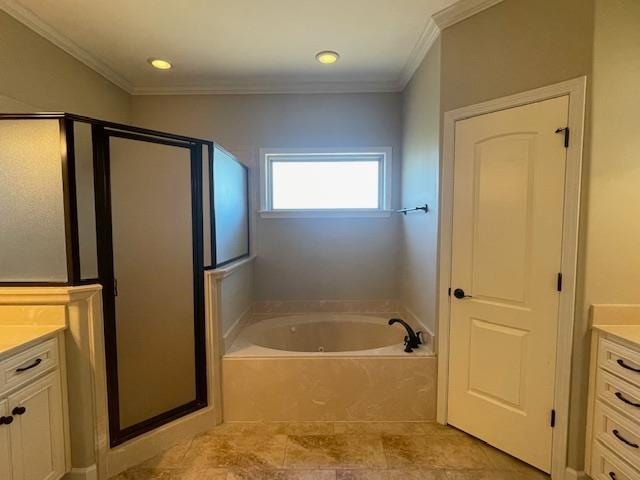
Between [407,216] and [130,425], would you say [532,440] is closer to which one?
[407,216]

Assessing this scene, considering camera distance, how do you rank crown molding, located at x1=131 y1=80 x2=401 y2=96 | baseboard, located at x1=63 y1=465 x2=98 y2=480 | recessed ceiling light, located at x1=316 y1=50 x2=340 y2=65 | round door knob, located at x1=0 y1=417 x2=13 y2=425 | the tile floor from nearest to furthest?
round door knob, located at x1=0 y1=417 x2=13 y2=425
baseboard, located at x1=63 y1=465 x2=98 y2=480
the tile floor
recessed ceiling light, located at x1=316 y1=50 x2=340 y2=65
crown molding, located at x1=131 y1=80 x2=401 y2=96

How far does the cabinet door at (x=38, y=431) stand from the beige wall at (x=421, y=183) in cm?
217

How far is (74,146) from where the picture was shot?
1.56 m

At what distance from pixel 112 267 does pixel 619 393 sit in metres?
2.56

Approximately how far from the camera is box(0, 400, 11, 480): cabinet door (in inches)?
49.8

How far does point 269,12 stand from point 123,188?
4.45 ft

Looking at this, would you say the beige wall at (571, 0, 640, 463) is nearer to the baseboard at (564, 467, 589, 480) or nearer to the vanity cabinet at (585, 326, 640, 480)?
the vanity cabinet at (585, 326, 640, 480)

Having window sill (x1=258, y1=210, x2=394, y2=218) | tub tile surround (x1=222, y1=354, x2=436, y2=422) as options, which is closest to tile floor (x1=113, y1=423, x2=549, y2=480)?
tub tile surround (x1=222, y1=354, x2=436, y2=422)

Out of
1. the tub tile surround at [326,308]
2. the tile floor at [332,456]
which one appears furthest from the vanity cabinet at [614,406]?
the tub tile surround at [326,308]

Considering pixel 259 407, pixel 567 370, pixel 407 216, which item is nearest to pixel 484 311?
pixel 567 370

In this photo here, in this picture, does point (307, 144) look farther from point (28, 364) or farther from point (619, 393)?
point (619, 393)

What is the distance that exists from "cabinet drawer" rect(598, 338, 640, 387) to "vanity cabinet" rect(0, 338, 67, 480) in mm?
2613

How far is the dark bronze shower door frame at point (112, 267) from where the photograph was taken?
1.66 meters

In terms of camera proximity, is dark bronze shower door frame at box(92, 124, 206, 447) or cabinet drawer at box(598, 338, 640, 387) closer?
cabinet drawer at box(598, 338, 640, 387)
